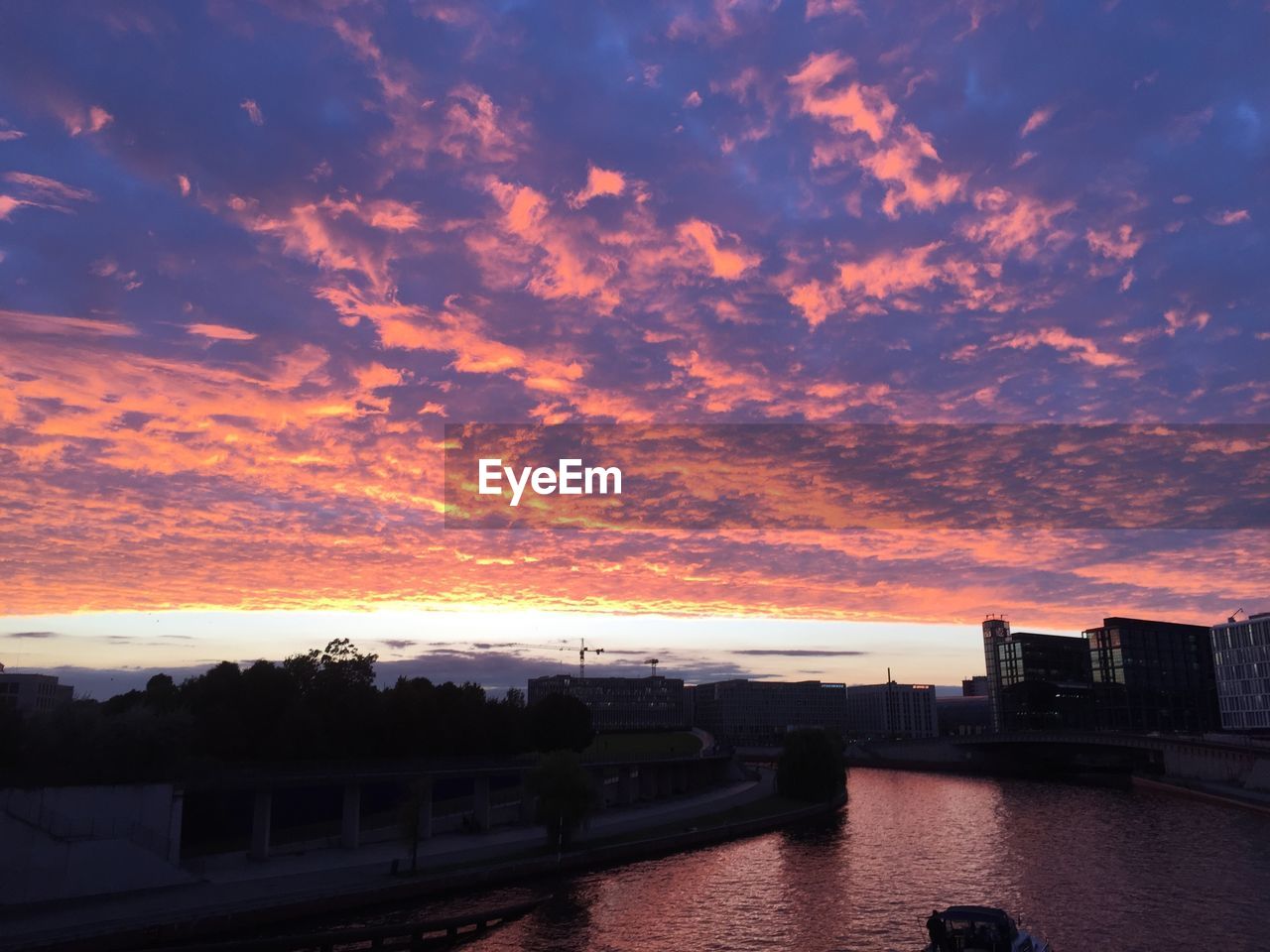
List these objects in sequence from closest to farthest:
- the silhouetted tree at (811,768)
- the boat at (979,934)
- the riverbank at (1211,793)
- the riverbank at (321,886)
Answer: the boat at (979,934) → the riverbank at (321,886) → the riverbank at (1211,793) → the silhouetted tree at (811,768)

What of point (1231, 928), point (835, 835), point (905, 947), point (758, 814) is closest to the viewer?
point (905, 947)

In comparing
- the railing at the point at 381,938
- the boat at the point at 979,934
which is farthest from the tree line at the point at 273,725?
the boat at the point at 979,934

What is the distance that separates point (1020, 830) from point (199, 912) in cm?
8791

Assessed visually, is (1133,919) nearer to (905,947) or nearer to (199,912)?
(905,947)

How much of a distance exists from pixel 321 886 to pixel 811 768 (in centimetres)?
8152

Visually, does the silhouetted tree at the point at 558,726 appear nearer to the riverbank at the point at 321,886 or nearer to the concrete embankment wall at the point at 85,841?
the riverbank at the point at 321,886

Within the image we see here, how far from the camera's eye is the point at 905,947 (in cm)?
5209

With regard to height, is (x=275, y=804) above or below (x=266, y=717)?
below

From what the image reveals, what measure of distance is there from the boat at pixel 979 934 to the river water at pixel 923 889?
6.72 meters

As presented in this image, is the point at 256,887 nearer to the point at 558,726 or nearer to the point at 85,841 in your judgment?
the point at 85,841

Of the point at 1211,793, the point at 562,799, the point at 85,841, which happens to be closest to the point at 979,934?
the point at 562,799

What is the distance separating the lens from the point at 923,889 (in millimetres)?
69375

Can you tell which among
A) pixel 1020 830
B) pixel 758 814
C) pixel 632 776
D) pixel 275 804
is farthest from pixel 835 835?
pixel 275 804

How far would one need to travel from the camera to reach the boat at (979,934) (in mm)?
44344
